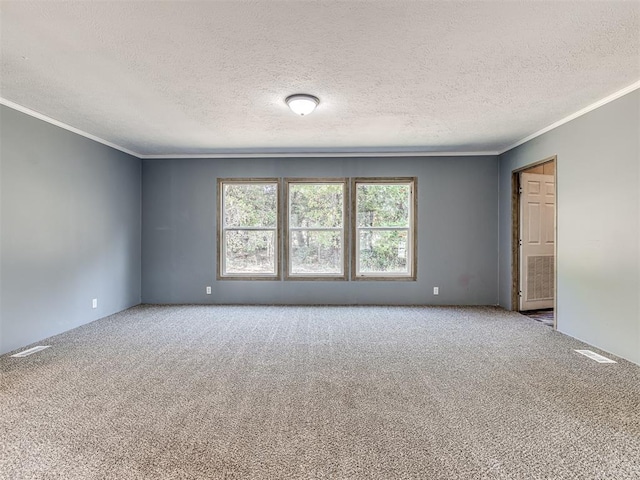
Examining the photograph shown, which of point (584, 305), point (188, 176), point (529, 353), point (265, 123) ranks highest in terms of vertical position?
point (265, 123)

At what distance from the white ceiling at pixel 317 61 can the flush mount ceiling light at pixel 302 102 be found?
75 mm

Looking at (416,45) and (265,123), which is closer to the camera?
(416,45)

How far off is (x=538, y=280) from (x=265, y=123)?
4.66 m

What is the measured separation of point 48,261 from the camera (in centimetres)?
385

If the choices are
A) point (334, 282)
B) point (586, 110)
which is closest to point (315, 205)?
point (334, 282)

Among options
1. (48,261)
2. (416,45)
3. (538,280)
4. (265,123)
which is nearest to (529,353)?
(538,280)

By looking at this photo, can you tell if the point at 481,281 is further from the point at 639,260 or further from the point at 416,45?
the point at 416,45

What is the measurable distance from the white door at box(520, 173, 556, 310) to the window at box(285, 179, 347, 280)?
2749 millimetres

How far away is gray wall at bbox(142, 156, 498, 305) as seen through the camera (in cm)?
554

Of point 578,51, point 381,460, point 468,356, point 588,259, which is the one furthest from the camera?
point 588,259

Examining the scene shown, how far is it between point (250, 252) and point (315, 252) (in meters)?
1.10

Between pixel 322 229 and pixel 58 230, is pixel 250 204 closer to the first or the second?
pixel 322 229

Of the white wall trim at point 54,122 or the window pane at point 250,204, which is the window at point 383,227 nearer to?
the window pane at point 250,204

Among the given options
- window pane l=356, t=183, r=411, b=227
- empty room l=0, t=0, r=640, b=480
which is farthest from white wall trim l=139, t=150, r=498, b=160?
window pane l=356, t=183, r=411, b=227
